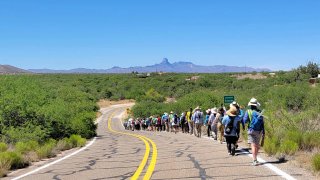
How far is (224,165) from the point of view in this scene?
39.4ft

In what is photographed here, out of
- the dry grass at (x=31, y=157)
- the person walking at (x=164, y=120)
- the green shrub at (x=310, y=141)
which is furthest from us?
the person walking at (x=164, y=120)

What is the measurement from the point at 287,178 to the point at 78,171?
5507 millimetres

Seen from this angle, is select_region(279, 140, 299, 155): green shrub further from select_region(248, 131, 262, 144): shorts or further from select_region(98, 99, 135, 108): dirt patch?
select_region(98, 99, 135, 108): dirt patch

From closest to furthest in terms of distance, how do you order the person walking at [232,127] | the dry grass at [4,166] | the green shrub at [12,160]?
the dry grass at [4,166] < the green shrub at [12,160] < the person walking at [232,127]

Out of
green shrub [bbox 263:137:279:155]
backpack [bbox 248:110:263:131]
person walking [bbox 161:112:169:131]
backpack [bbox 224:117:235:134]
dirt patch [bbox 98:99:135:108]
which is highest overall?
backpack [bbox 248:110:263:131]

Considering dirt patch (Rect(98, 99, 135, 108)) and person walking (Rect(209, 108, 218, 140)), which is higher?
person walking (Rect(209, 108, 218, 140))

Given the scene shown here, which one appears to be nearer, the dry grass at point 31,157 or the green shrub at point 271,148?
the green shrub at point 271,148

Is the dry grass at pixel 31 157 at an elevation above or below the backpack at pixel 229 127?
below

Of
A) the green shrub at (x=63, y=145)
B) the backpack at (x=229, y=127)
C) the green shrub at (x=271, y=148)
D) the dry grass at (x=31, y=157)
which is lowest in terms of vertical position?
the green shrub at (x=63, y=145)

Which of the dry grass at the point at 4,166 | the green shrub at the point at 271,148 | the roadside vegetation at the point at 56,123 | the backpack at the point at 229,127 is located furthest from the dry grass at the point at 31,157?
the green shrub at the point at 271,148

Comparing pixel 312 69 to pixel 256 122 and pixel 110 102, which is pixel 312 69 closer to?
pixel 110 102

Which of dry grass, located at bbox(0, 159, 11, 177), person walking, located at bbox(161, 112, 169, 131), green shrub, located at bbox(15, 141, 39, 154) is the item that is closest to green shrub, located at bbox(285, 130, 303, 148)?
dry grass, located at bbox(0, 159, 11, 177)

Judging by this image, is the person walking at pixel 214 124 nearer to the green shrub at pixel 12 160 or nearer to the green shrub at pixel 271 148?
the green shrub at pixel 271 148

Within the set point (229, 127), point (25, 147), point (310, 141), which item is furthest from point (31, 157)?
point (310, 141)
